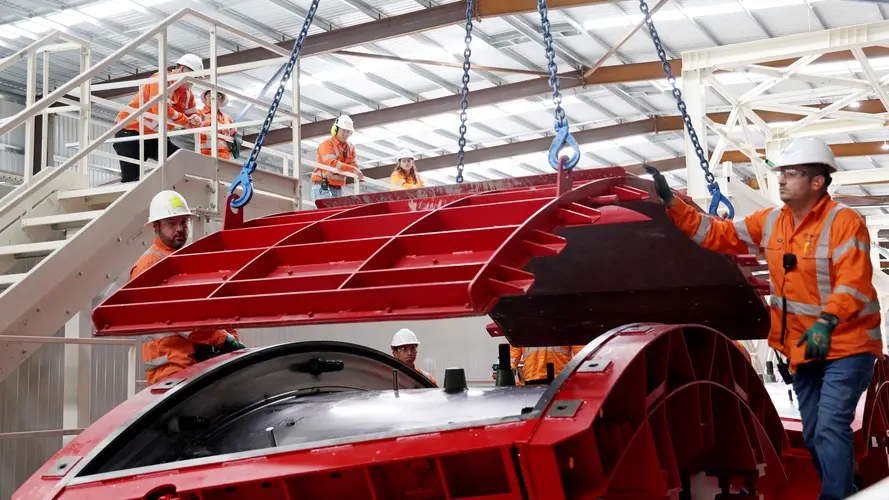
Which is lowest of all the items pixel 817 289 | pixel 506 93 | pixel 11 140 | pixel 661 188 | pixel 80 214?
pixel 817 289

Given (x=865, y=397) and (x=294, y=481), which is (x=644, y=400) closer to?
(x=294, y=481)

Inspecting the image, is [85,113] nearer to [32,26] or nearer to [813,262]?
[32,26]

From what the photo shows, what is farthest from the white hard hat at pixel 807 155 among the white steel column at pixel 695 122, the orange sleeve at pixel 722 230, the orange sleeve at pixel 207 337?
the white steel column at pixel 695 122

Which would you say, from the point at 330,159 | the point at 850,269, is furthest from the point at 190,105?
the point at 850,269

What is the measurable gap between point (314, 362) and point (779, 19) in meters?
12.2

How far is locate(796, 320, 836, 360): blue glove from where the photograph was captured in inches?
169

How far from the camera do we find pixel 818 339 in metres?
4.30

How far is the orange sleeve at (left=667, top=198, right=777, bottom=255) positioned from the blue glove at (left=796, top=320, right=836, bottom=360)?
70 cm

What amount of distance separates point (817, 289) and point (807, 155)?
725mm

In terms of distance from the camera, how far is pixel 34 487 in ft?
11.4

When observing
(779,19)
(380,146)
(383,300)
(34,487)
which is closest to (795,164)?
(383,300)

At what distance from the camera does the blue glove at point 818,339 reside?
430 centimetres

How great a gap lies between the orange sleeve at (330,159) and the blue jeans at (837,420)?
27.3 feet

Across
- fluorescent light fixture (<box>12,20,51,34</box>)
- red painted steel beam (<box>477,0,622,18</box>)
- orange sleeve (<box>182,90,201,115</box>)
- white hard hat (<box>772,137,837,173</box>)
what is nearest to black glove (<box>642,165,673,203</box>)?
white hard hat (<box>772,137,837,173</box>)
